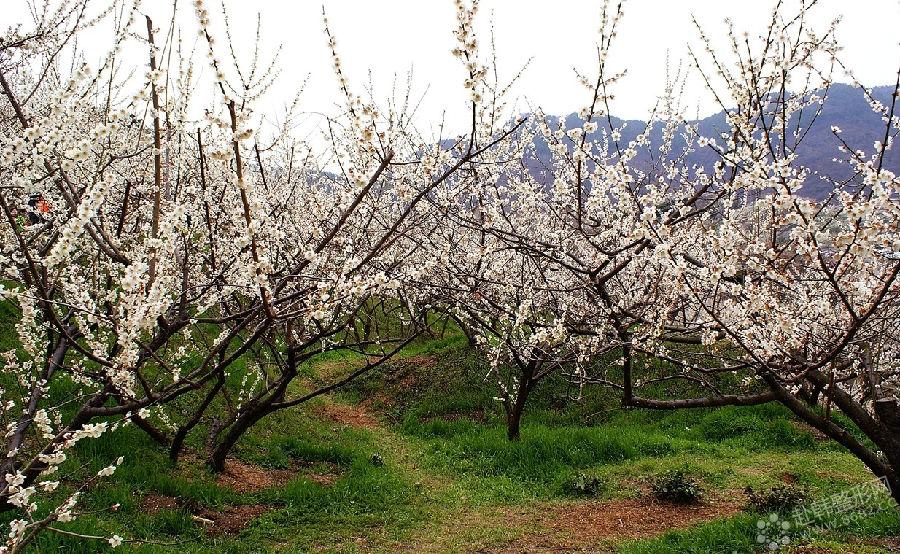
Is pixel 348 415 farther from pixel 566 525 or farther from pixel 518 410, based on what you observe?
pixel 566 525

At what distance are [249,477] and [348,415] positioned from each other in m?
3.39

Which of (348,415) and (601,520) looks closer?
(601,520)

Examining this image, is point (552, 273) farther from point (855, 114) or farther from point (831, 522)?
point (855, 114)

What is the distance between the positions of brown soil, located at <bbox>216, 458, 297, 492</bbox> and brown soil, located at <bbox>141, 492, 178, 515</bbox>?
2.42 ft

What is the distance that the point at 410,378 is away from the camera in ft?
38.3

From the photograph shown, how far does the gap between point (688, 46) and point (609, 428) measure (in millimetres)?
5937

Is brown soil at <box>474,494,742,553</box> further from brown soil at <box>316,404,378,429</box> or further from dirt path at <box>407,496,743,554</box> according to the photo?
brown soil at <box>316,404,378,429</box>

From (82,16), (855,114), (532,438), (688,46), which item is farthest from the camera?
(855,114)

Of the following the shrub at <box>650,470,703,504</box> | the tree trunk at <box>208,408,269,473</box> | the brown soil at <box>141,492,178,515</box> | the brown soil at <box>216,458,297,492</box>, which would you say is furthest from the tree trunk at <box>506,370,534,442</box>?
the brown soil at <box>141,492,178,515</box>

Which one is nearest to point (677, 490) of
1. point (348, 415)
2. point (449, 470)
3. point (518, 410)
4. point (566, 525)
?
point (566, 525)

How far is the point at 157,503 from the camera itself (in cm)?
564

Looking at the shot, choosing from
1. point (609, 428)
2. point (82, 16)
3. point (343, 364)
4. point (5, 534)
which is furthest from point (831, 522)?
point (343, 364)

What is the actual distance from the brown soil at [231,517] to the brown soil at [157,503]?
275mm

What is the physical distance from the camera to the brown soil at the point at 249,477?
21.7ft
